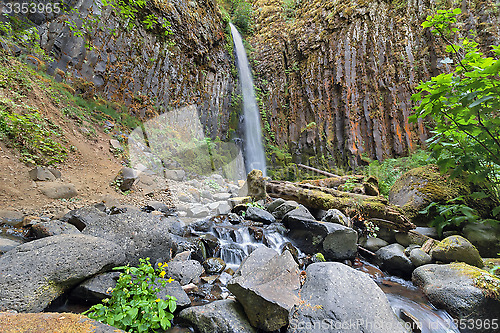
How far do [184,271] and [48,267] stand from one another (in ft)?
4.69

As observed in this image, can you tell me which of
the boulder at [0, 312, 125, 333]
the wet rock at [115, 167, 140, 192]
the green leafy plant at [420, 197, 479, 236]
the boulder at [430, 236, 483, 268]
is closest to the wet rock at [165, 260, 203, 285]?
the boulder at [0, 312, 125, 333]

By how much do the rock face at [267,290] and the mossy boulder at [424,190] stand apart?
12.5 ft

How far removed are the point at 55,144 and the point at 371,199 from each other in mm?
7712

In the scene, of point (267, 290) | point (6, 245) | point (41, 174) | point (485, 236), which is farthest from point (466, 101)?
point (41, 174)

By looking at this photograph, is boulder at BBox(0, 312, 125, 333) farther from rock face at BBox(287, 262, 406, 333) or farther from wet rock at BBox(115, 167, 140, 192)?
wet rock at BBox(115, 167, 140, 192)

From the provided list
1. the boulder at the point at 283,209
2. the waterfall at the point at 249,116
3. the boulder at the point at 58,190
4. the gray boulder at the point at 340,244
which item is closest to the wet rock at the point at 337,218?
the gray boulder at the point at 340,244

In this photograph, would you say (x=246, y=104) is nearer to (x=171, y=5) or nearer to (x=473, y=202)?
(x=171, y=5)

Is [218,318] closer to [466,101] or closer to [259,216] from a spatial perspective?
[466,101]

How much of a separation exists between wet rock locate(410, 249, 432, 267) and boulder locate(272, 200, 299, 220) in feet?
8.34

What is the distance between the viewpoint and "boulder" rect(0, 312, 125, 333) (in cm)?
124

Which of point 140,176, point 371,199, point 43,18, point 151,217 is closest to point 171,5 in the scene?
point 43,18

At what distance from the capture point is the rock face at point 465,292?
2.43m

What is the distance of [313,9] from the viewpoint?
14.9 m

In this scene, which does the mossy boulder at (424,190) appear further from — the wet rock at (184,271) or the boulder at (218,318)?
the wet rock at (184,271)
